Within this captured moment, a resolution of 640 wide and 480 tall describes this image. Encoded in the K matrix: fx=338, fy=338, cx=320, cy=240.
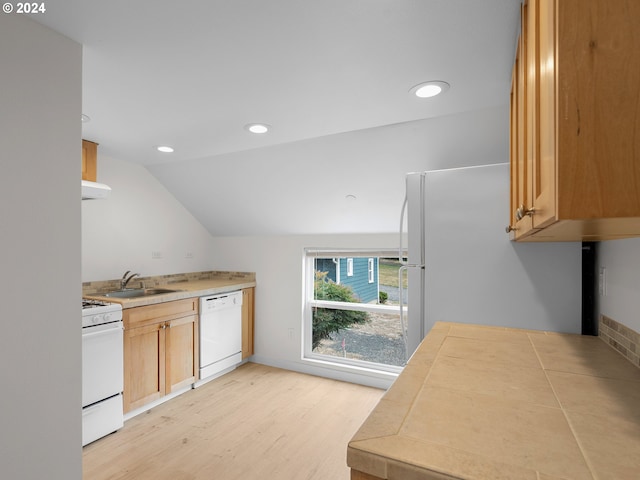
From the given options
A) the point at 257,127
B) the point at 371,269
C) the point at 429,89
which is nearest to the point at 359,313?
the point at 371,269

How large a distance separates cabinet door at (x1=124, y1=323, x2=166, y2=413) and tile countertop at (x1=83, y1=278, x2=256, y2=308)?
0.22 m

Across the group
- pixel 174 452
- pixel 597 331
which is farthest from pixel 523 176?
A: pixel 174 452

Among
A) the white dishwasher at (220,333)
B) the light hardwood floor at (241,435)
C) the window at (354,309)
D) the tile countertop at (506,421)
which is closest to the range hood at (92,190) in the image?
the white dishwasher at (220,333)

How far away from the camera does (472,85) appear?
5.73ft

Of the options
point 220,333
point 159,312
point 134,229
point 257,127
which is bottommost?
point 220,333

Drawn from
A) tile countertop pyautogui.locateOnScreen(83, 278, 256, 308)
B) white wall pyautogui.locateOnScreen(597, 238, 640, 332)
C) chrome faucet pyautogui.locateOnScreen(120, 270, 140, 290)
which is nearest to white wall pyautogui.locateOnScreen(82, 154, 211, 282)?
chrome faucet pyautogui.locateOnScreen(120, 270, 140, 290)

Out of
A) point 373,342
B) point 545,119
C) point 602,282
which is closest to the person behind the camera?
point 545,119

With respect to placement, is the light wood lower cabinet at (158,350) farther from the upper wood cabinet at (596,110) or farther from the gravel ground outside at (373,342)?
the upper wood cabinet at (596,110)

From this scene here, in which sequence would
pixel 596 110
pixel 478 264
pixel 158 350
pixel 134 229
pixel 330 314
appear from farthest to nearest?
pixel 330 314
pixel 134 229
pixel 158 350
pixel 478 264
pixel 596 110

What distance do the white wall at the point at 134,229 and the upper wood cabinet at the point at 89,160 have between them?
473 millimetres

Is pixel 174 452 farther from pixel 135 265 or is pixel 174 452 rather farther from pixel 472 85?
pixel 472 85

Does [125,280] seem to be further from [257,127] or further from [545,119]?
[545,119]

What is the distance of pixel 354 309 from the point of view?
145 inches

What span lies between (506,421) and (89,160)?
3.09 metres
